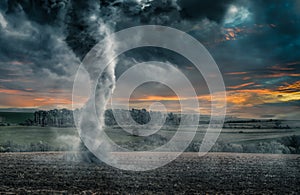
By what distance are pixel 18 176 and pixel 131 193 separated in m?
16.5

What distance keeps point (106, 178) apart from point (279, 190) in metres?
18.3

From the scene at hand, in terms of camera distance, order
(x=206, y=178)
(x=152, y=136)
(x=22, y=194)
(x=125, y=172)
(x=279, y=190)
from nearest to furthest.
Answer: (x=22, y=194) → (x=279, y=190) → (x=206, y=178) → (x=125, y=172) → (x=152, y=136)

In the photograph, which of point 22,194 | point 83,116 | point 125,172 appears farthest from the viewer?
point 83,116

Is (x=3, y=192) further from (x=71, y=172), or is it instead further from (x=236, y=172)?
(x=236, y=172)

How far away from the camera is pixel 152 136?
366 feet

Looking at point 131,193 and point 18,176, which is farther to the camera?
point 18,176

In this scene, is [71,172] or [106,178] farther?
[71,172]

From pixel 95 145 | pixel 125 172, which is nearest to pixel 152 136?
pixel 95 145

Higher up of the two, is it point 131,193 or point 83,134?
point 83,134

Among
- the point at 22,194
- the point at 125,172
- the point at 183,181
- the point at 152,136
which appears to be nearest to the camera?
the point at 22,194

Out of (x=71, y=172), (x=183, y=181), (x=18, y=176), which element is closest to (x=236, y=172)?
(x=183, y=181)

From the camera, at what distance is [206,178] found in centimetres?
4188

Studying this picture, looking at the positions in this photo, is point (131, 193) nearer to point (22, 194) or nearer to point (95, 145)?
point (22, 194)

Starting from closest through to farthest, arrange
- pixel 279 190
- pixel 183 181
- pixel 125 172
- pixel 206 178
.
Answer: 1. pixel 279 190
2. pixel 183 181
3. pixel 206 178
4. pixel 125 172
